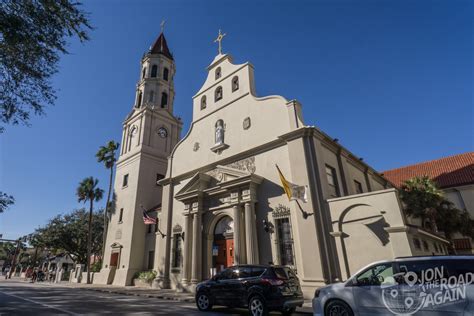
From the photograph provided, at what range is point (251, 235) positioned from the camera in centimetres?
1508

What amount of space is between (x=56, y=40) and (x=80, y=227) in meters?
36.2

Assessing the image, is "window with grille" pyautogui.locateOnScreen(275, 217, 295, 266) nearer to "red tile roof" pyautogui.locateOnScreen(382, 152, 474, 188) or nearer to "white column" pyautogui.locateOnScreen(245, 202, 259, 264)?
"white column" pyautogui.locateOnScreen(245, 202, 259, 264)

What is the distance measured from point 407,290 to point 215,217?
13.2 meters

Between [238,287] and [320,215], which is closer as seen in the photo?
[238,287]

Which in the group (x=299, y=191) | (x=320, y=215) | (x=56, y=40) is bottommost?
(x=320, y=215)

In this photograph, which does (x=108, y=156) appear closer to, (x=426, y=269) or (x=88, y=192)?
(x=88, y=192)

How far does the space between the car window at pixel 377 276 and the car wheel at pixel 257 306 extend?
3.18 meters

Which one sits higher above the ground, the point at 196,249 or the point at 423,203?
the point at 423,203

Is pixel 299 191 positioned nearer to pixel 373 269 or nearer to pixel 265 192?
pixel 265 192

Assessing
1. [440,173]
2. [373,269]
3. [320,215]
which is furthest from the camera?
[440,173]

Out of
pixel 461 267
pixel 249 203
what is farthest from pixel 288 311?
pixel 249 203

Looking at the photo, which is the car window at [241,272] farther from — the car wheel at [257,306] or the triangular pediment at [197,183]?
the triangular pediment at [197,183]

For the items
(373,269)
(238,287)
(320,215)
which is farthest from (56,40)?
(320,215)

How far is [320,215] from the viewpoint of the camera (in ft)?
44.2
